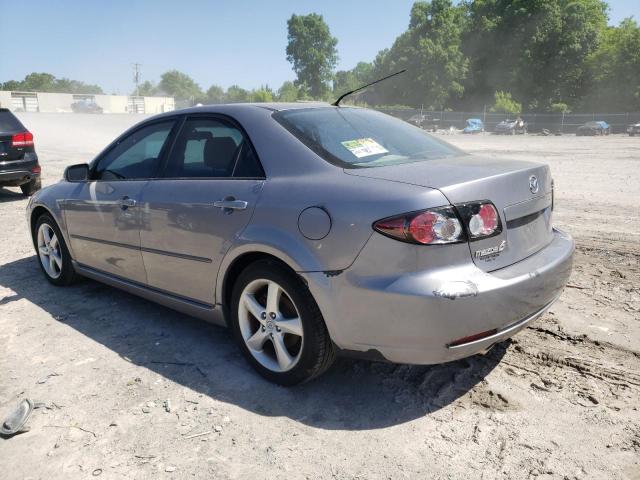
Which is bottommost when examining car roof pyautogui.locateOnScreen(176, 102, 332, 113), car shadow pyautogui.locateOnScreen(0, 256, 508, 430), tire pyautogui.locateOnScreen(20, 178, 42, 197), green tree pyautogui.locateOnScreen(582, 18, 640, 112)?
car shadow pyautogui.locateOnScreen(0, 256, 508, 430)

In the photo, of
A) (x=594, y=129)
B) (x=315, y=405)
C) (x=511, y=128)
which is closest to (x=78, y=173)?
(x=315, y=405)

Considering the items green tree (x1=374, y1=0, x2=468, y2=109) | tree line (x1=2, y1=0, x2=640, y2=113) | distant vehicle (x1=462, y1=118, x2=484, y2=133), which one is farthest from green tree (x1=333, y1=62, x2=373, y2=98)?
distant vehicle (x1=462, y1=118, x2=484, y2=133)

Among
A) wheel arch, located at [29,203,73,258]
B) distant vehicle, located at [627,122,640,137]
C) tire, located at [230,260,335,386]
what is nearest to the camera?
tire, located at [230,260,335,386]

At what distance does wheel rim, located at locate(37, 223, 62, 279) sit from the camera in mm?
4963

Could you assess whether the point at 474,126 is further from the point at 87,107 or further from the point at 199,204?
the point at 199,204

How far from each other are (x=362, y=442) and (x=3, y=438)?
1832mm

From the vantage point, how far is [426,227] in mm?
2477

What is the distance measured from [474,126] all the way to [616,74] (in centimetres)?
1851

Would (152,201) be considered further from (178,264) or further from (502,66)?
(502,66)

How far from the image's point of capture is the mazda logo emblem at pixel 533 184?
2947 mm

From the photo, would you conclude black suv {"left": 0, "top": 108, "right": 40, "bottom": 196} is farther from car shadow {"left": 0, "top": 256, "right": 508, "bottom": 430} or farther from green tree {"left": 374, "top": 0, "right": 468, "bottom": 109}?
green tree {"left": 374, "top": 0, "right": 468, "bottom": 109}

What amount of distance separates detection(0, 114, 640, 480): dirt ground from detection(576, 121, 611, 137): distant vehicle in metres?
47.9

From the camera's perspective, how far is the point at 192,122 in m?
3.76

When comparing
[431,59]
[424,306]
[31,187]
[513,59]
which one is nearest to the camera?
[424,306]
